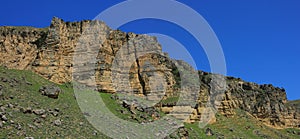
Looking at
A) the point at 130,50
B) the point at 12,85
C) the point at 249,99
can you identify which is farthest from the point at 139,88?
the point at 249,99

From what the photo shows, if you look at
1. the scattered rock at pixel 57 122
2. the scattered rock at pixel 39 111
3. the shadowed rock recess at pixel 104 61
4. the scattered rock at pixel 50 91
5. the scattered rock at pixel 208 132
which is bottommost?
the scattered rock at pixel 208 132

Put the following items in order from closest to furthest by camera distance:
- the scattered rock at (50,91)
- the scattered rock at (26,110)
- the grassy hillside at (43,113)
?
the grassy hillside at (43,113) → the scattered rock at (26,110) → the scattered rock at (50,91)

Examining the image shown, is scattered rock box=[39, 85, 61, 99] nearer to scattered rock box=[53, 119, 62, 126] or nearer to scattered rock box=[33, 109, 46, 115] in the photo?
scattered rock box=[33, 109, 46, 115]

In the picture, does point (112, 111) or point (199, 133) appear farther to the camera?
point (199, 133)

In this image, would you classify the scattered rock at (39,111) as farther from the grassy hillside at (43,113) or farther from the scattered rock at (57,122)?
the scattered rock at (57,122)

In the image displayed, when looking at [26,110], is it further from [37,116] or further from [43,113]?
[43,113]

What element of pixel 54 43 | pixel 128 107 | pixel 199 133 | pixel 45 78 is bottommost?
pixel 199 133

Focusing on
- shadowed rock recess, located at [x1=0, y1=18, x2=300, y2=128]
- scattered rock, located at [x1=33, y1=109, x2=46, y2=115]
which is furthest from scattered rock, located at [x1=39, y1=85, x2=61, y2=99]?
shadowed rock recess, located at [x1=0, y1=18, x2=300, y2=128]

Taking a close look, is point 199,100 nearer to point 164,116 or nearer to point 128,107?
point 164,116

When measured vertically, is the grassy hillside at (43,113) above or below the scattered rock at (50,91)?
below

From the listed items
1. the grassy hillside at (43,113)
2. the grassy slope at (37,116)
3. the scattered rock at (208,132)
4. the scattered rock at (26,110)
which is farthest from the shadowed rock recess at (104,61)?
the scattered rock at (26,110)

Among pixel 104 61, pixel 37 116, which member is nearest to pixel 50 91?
pixel 37 116

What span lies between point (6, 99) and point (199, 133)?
30.3m

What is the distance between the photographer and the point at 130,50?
210 feet
